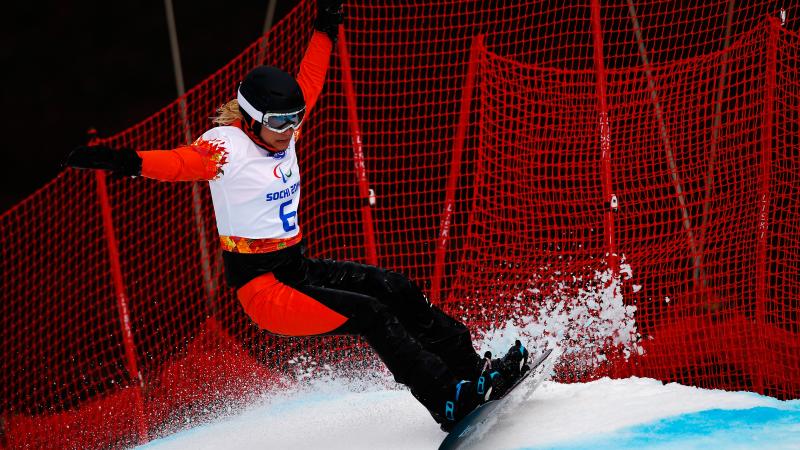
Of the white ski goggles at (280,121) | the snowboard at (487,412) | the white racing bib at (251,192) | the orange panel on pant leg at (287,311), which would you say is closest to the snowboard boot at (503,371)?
the snowboard at (487,412)

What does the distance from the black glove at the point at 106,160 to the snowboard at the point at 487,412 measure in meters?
1.69

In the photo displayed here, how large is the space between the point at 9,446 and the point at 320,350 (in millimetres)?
1953

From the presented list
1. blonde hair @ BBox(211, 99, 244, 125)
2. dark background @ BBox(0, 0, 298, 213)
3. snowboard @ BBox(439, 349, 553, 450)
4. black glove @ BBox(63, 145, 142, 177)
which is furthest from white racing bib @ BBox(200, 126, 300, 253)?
dark background @ BBox(0, 0, 298, 213)

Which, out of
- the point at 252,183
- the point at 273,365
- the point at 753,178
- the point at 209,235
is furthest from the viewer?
the point at 209,235

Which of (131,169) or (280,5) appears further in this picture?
(280,5)

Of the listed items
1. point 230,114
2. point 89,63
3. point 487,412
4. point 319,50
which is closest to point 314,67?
point 319,50

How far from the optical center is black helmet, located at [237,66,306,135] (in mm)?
3857

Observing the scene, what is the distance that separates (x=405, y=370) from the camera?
3961 mm

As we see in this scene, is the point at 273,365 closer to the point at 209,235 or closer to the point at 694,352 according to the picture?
the point at 209,235

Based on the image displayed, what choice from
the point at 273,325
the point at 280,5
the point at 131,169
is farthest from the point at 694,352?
the point at 280,5

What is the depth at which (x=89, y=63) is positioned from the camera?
8.30 m

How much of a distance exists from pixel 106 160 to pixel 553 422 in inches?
91.6

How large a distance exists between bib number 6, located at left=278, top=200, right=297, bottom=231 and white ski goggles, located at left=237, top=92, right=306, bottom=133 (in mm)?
356

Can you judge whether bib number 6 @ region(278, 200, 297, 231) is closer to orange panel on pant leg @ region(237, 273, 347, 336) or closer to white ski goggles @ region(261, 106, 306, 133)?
orange panel on pant leg @ region(237, 273, 347, 336)
